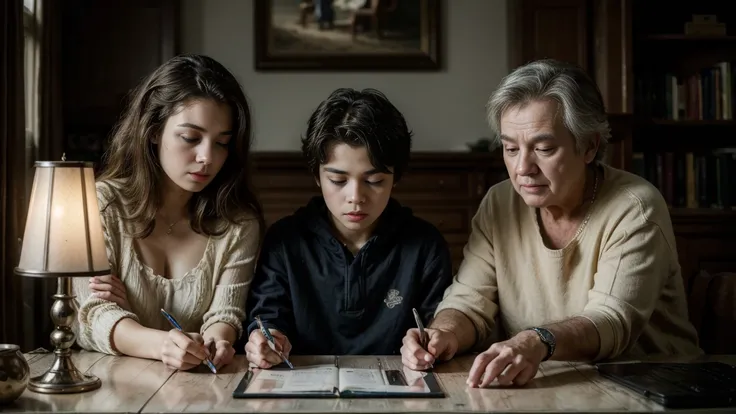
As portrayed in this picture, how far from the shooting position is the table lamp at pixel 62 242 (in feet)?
4.90

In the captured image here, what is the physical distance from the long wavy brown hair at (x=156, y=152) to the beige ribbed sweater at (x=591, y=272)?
0.61 meters

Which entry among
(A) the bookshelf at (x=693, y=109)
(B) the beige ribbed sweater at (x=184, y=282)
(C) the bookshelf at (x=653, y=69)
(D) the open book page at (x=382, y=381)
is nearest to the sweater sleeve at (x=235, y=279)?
(B) the beige ribbed sweater at (x=184, y=282)

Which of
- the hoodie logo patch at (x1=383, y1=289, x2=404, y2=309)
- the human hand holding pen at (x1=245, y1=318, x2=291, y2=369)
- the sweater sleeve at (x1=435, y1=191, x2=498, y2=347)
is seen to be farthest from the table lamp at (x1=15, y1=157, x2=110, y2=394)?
the sweater sleeve at (x1=435, y1=191, x2=498, y2=347)

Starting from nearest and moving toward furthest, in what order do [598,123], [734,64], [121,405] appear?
[121,405], [598,123], [734,64]

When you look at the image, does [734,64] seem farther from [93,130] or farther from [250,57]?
[93,130]

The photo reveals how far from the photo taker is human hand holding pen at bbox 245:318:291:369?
1.70 metres

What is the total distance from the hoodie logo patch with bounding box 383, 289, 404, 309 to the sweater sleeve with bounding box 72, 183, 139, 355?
62cm

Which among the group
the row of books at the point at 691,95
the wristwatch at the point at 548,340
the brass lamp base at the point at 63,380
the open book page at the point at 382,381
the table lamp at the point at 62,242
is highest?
the row of books at the point at 691,95

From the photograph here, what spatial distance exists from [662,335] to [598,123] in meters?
0.56

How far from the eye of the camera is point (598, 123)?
200 cm

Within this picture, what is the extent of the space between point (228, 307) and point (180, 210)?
32 cm

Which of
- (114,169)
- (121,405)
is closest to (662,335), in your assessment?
(121,405)

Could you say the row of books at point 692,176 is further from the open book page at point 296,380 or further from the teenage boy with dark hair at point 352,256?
the open book page at point 296,380

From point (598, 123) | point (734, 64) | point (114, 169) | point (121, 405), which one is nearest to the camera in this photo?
point (121, 405)
